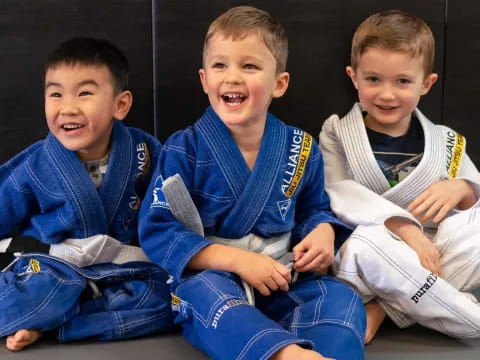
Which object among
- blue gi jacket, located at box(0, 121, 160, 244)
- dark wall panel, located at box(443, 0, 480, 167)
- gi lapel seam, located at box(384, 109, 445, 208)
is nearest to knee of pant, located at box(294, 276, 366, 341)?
gi lapel seam, located at box(384, 109, 445, 208)

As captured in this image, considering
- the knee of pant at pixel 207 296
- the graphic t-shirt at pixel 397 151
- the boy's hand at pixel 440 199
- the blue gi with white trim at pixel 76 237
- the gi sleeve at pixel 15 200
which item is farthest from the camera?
the graphic t-shirt at pixel 397 151

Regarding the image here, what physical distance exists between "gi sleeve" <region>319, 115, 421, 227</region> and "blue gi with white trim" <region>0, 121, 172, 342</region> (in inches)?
17.5

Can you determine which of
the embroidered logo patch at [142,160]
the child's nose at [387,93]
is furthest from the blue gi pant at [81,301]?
the child's nose at [387,93]

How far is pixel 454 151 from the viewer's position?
5.33ft

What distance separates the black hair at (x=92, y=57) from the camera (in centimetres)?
140

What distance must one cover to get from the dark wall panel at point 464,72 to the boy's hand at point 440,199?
1.05ft

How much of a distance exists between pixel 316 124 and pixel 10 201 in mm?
839

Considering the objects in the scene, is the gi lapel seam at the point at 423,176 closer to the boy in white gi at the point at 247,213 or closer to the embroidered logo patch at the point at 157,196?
the boy in white gi at the point at 247,213

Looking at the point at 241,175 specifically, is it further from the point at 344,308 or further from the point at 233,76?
the point at 344,308

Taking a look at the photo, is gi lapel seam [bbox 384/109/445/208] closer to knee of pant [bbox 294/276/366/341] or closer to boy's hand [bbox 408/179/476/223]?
boy's hand [bbox 408/179/476/223]

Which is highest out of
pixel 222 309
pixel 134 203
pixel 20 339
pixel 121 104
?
pixel 121 104

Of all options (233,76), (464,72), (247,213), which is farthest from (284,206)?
(464,72)

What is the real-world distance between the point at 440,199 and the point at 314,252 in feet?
1.24

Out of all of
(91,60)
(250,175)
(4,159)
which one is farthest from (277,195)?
(4,159)
